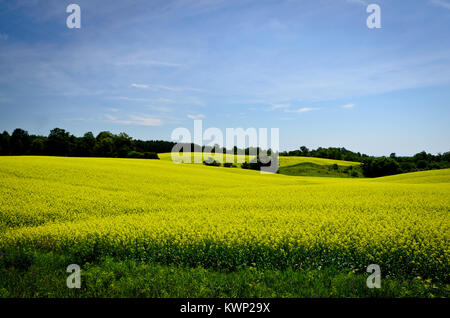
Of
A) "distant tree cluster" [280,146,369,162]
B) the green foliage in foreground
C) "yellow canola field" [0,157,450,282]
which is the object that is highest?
"distant tree cluster" [280,146,369,162]

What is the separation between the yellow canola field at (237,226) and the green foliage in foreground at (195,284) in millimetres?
834

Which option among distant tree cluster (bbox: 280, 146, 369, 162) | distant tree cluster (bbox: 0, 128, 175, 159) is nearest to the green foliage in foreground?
distant tree cluster (bbox: 0, 128, 175, 159)

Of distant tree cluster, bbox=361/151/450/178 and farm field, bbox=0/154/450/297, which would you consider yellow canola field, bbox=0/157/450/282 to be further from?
distant tree cluster, bbox=361/151/450/178

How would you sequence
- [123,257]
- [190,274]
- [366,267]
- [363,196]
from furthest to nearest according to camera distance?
[363,196] < [123,257] < [366,267] < [190,274]

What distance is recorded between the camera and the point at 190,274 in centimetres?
612

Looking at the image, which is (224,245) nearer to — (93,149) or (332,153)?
(93,149)

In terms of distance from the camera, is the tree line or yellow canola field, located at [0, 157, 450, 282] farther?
the tree line

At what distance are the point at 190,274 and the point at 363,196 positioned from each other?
460 inches

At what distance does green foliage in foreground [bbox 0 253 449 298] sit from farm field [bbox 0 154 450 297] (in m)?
0.02

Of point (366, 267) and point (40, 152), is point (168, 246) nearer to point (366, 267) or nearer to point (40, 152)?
point (366, 267)

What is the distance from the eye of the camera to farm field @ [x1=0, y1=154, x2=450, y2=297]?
542 cm

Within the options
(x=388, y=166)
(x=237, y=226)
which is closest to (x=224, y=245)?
(x=237, y=226)

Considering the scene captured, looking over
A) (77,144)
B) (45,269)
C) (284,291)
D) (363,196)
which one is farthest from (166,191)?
(77,144)
